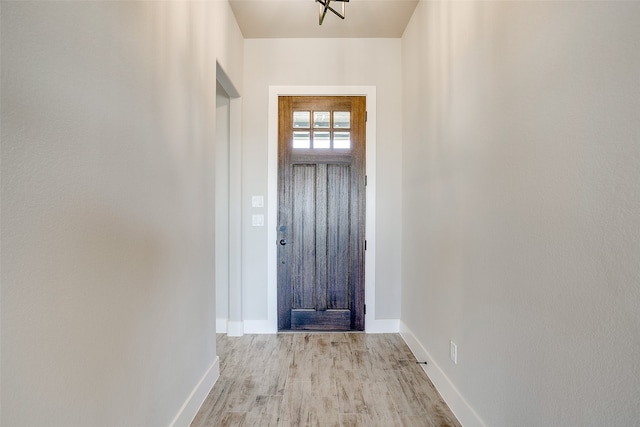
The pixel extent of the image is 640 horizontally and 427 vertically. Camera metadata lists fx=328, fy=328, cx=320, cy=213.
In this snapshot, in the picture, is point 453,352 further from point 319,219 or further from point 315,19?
point 315,19

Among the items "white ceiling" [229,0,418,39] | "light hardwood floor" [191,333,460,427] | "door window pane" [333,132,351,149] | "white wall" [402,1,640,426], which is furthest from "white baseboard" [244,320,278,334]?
"white ceiling" [229,0,418,39]

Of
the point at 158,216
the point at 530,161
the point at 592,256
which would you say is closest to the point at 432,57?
the point at 530,161

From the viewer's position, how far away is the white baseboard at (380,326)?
321 centimetres

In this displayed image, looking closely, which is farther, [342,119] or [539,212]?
[342,119]

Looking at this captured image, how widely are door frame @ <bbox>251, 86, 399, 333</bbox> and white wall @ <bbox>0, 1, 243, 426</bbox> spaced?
1.33m

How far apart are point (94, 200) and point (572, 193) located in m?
1.50

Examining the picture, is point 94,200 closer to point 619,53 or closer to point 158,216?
point 158,216

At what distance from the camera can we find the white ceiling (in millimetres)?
2658

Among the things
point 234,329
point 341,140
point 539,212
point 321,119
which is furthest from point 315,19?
point 234,329

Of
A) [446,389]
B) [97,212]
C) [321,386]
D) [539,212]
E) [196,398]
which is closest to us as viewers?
[97,212]

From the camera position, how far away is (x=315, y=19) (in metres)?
2.86

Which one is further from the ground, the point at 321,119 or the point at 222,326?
the point at 321,119

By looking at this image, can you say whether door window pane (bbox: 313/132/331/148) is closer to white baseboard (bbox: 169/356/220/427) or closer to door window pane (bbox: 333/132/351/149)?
door window pane (bbox: 333/132/351/149)

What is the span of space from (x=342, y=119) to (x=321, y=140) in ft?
0.98
